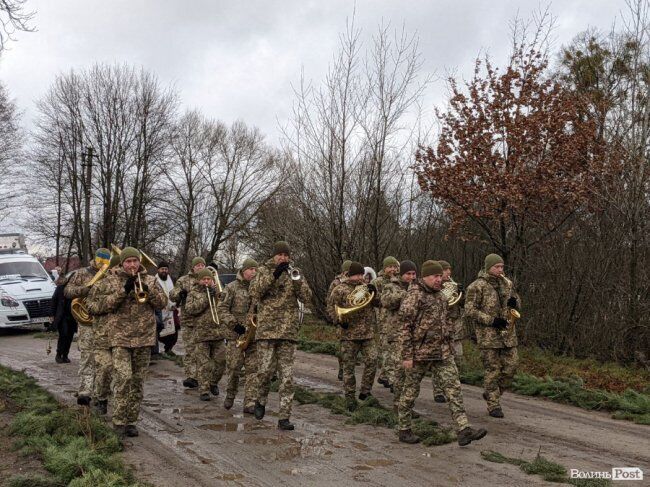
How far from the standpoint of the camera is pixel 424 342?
7.43 meters

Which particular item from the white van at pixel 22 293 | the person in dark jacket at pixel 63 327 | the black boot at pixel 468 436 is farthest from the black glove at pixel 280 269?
the white van at pixel 22 293

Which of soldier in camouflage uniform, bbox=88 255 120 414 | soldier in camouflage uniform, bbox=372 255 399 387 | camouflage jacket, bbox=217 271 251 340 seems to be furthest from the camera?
soldier in camouflage uniform, bbox=372 255 399 387

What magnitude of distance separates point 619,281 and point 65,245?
3997 centimetres

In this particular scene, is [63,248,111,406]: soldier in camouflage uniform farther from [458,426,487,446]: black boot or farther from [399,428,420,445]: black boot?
[458,426,487,446]: black boot

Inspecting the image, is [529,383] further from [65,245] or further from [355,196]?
[65,245]

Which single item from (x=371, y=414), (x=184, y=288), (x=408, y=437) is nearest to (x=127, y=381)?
(x=371, y=414)

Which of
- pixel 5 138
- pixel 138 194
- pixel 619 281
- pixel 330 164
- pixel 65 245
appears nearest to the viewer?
pixel 619 281

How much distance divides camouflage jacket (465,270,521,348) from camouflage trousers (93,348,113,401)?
484 centimetres

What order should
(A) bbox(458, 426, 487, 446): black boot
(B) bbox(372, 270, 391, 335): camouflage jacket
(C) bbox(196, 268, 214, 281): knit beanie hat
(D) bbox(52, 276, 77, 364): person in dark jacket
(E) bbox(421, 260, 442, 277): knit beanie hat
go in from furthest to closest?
1. (D) bbox(52, 276, 77, 364): person in dark jacket
2. (C) bbox(196, 268, 214, 281): knit beanie hat
3. (B) bbox(372, 270, 391, 335): camouflage jacket
4. (E) bbox(421, 260, 442, 277): knit beanie hat
5. (A) bbox(458, 426, 487, 446): black boot

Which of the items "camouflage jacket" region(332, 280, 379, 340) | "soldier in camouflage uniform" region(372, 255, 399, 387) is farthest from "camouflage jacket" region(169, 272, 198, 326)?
"soldier in camouflage uniform" region(372, 255, 399, 387)

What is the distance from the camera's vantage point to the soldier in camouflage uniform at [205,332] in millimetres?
10227

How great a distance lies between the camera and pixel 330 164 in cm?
1908

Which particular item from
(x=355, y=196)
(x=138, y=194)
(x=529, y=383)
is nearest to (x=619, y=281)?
(x=529, y=383)

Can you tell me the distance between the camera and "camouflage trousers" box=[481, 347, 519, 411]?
8.84 meters
